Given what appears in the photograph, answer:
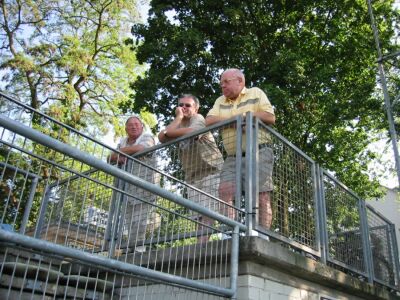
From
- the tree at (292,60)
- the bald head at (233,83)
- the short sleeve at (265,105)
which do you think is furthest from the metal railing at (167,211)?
the tree at (292,60)

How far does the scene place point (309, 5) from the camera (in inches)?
562

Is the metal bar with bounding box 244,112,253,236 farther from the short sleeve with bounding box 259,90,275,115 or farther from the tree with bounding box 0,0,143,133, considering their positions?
the tree with bounding box 0,0,143,133

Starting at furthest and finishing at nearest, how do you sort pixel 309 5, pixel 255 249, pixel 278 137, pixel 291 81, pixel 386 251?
pixel 309 5 → pixel 291 81 → pixel 386 251 → pixel 278 137 → pixel 255 249

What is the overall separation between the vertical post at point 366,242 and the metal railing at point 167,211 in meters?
0.21

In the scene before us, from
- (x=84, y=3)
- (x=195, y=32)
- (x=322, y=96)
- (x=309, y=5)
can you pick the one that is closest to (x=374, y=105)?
(x=322, y=96)

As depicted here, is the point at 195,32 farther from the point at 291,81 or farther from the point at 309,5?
the point at 309,5

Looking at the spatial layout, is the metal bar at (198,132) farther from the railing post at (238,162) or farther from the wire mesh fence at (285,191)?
the wire mesh fence at (285,191)

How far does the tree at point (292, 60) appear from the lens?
42.4 feet

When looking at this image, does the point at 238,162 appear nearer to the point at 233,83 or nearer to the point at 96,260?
the point at 233,83

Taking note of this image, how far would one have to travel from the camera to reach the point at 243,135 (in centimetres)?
417

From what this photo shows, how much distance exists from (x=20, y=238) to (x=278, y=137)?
2885 mm

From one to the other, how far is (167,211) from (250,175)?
35.7 inches

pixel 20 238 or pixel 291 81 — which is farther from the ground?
pixel 291 81

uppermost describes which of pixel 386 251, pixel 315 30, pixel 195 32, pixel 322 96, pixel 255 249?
pixel 315 30
